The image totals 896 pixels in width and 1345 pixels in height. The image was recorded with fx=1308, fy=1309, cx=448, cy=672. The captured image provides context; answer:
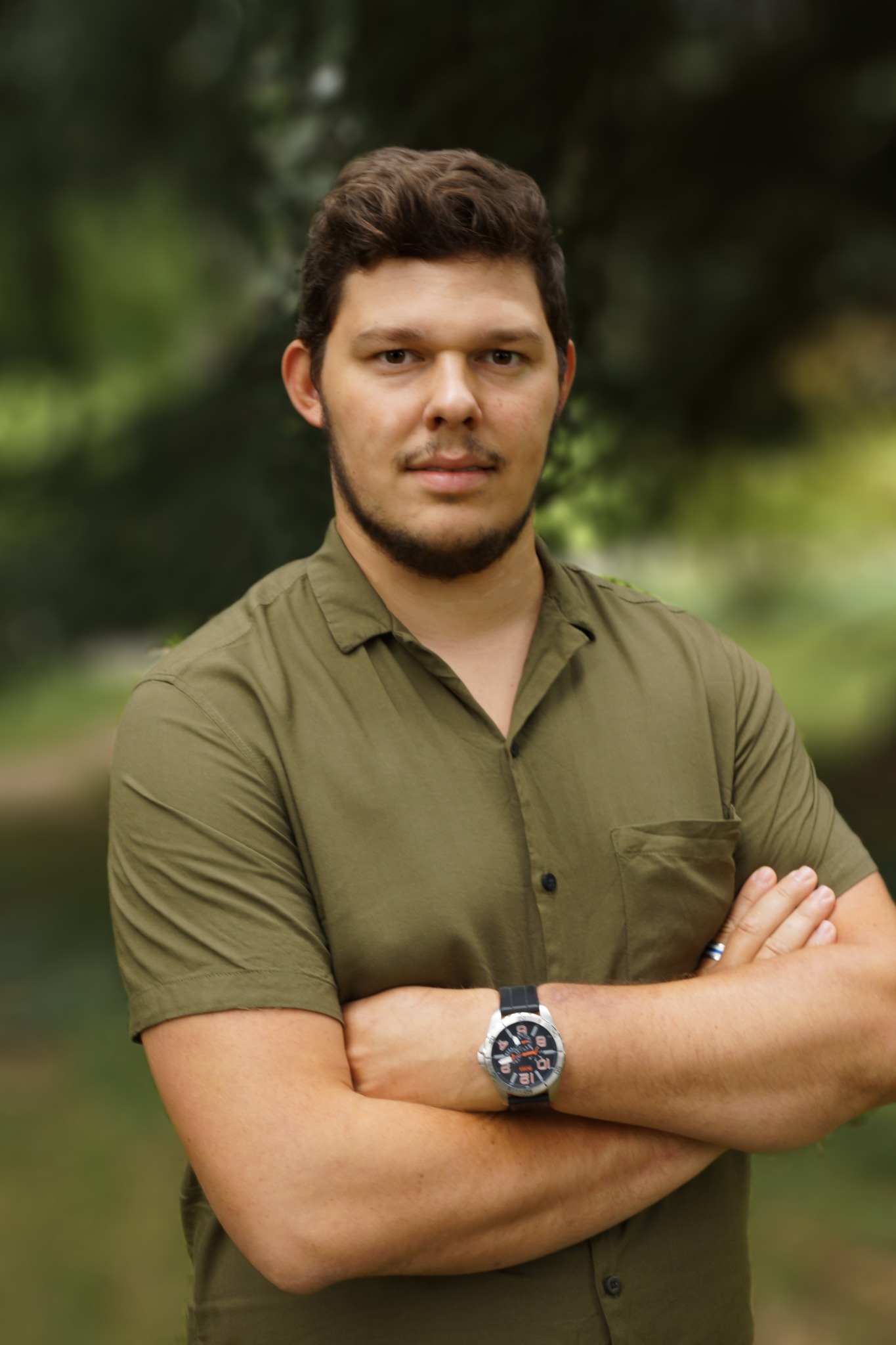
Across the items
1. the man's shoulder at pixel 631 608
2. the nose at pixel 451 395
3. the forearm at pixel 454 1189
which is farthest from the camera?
the man's shoulder at pixel 631 608

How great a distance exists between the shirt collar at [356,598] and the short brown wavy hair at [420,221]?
0.23 meters

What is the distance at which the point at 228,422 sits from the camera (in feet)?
13.9

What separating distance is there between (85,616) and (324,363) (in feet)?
10.3

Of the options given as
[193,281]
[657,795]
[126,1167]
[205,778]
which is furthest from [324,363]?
[193,281]

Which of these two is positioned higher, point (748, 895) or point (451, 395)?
point (451, 395)

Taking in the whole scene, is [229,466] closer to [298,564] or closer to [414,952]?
[298,564]

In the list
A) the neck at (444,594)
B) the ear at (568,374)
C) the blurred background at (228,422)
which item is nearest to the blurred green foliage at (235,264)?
the blurred background at (228,422)

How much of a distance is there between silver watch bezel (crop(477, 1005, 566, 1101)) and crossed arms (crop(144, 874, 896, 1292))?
0.04 ft

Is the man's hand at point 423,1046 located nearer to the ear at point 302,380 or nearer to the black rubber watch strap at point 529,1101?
the black rubber watch strap at point 529,1101

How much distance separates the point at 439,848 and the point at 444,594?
1.04 feet

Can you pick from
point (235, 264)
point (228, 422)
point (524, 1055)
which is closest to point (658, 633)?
point (524, 1055)

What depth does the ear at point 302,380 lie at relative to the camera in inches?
62.0

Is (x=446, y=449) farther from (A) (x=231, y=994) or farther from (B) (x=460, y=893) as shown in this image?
(A) (x=231, y=994)

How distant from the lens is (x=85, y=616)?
443 centimetres
